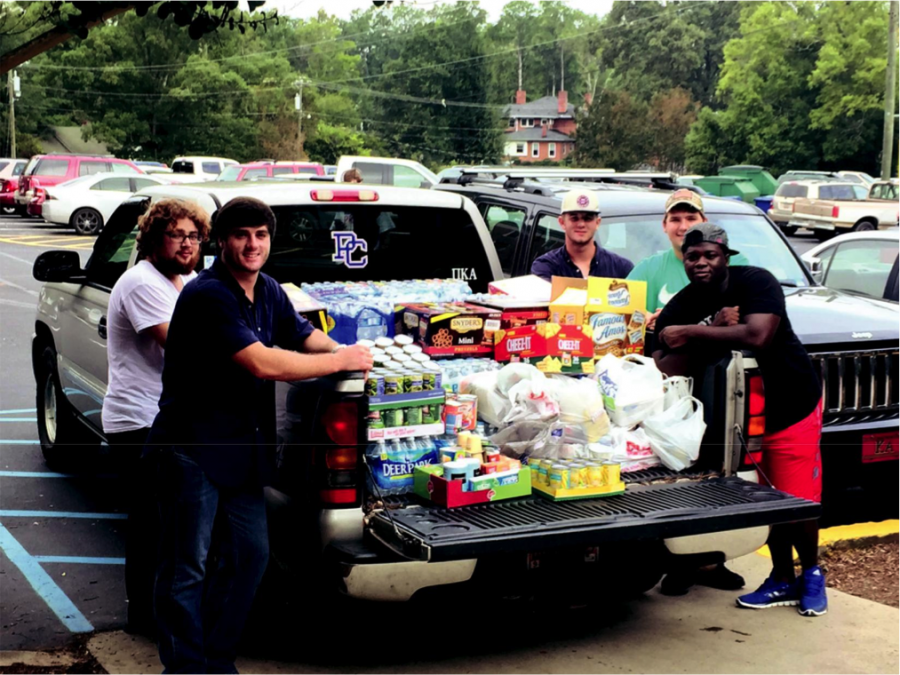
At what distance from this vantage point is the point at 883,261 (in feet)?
27.7

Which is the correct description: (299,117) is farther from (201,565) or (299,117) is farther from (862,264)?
(201,565)

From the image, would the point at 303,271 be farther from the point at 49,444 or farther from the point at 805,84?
the point at 805,84

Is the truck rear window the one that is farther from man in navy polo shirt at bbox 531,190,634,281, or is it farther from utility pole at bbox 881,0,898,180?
utility pole at bbox 881,0,898,180

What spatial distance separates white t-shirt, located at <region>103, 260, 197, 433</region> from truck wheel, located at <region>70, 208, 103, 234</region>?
2570 centimetres

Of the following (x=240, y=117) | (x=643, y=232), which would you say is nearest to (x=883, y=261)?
(x=643, y=232)

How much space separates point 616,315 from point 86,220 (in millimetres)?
26441

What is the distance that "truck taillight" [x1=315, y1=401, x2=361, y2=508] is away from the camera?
164 inches

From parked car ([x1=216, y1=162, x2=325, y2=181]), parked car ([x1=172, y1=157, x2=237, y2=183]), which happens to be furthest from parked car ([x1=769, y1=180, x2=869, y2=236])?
parked car ([x1=172, y1=157, x2=237, y2=183])

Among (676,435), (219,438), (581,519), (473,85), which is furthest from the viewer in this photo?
(473,85)

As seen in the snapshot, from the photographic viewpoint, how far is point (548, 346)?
199 inches

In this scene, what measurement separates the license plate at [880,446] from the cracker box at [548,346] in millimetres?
2137

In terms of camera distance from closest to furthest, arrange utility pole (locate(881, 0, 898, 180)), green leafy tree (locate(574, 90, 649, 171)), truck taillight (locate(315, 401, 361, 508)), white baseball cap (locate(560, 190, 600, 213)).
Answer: truck taillight (locate(315, 401, 361, 508)) → white baseball cap (locate(560, 190, 600, 213)) → utility pole (locate(881, 0, 898, 180)) → green leafy tree (locate(574, 90, 649, 171))

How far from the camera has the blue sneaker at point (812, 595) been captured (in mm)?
5324

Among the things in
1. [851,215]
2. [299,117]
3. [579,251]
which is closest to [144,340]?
[579,251]
